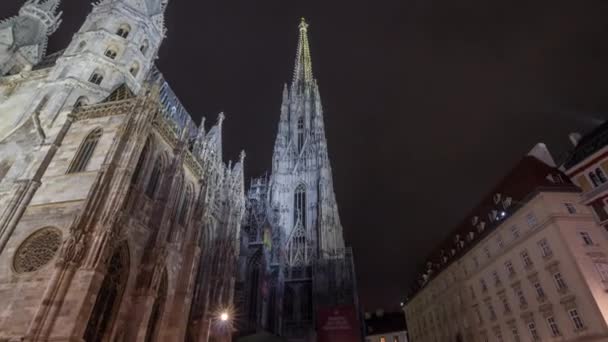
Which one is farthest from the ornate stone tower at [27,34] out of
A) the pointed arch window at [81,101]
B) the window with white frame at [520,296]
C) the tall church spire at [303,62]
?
the tall church spire at [303,62]

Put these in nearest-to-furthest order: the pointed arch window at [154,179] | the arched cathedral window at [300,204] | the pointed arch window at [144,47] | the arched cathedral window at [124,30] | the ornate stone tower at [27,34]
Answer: the pointed arch window at [154,179] < the arched cathedral window at [124,30] < the pointed arch window at [144,47] < the ornate stone tower at [27,34] < the arched cathedral window at [300,204]

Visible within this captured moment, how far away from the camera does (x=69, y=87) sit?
2155cm

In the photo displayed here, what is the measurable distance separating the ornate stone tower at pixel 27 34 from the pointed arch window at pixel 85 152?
13.8 metres

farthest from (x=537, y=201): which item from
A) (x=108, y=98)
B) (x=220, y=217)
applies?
(x=108, y=98)

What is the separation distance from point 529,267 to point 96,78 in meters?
32.6

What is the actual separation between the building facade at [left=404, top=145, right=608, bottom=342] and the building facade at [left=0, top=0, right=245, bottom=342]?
20478 millimetres

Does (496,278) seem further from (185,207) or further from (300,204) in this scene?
(300,204)

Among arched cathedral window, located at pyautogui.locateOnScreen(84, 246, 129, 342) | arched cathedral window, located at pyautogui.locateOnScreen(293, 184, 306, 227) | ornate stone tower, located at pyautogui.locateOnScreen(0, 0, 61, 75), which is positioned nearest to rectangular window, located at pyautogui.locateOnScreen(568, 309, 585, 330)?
arched cathedral window, located at pyautogui.locateOnScreen(84, 246, 129, 342)

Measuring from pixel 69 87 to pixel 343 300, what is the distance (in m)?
37.2

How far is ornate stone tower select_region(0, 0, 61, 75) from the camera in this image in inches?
1125

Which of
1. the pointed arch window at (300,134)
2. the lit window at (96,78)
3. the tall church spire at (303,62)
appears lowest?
the lit window at (96,78)

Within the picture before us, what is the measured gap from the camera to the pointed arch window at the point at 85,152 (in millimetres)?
17750

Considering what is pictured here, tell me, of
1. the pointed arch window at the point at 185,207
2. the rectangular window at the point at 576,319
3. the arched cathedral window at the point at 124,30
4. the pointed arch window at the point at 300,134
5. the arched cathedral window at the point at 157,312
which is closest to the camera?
the arched cathedral window at the point at 157,312

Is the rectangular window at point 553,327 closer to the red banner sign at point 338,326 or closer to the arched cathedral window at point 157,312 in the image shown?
the red banner sign at point 338,326
